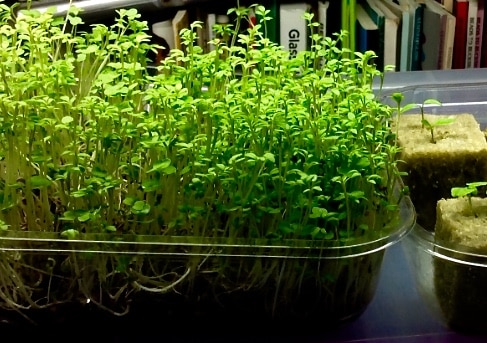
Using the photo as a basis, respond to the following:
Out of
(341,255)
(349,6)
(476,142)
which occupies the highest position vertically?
(349,6)

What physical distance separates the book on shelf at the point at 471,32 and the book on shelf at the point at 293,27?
0.46 m

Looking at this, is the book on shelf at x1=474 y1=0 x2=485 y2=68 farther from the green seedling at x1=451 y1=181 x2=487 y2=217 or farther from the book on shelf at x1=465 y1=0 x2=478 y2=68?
the green seedling at x1=451 y1=181 x2=487 y2=217

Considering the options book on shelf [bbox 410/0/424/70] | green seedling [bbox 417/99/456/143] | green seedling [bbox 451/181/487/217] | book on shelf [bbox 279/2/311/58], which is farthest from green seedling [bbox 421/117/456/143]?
book on shelf [bbox 410/0/424/70]

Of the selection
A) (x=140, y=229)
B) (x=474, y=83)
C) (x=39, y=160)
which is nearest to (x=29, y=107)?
(x=39, y=160)

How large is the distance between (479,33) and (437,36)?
123 millimetres

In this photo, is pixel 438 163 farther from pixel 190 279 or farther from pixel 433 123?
pixel 190 279

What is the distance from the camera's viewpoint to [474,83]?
1.29m

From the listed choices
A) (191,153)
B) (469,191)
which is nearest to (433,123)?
(469,191)

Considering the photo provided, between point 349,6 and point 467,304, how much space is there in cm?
64

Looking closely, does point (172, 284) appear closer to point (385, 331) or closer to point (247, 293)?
point (247, 293)

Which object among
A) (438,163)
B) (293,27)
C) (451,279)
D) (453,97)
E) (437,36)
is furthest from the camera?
(437,36)

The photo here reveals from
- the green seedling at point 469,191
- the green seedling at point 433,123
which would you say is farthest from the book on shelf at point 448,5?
the green seedling at point 469,191

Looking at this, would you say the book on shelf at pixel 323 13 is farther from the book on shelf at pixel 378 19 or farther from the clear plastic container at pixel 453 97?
the clear plastic container at pixel 453 97

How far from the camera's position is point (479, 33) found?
1911 millimetres
